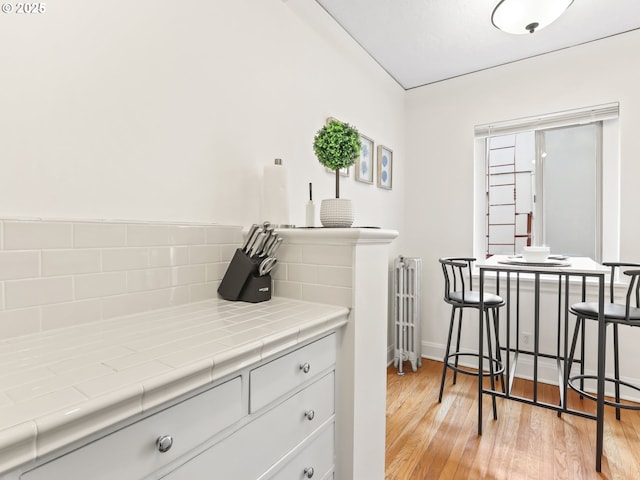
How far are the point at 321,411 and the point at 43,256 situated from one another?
3.18 feet

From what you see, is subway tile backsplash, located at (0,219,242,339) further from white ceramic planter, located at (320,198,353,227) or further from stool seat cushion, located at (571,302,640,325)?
stool seat cushion, located at (571,302,640,325)

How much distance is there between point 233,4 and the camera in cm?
158

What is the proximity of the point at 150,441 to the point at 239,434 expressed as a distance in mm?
242

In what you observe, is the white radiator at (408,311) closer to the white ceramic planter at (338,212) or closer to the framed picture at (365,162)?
the framed picture at (365,162)

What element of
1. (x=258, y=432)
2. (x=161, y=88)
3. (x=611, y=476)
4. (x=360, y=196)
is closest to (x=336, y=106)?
(x=360, y=196)

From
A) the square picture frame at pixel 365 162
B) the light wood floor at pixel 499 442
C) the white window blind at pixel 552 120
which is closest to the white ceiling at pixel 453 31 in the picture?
the white window blind at pixel 552 120

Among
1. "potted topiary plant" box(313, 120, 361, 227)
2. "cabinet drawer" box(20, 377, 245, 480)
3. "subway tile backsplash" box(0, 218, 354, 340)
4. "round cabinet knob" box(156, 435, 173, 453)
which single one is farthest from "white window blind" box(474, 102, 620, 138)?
"round cabinet knob" box(156, 435, 173, 453)

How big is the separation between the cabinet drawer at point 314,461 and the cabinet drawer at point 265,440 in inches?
1.8

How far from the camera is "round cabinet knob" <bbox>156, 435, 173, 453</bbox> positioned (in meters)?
0.66

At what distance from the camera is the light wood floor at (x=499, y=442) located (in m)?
1.72

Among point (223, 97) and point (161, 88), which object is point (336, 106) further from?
point (161, 88)

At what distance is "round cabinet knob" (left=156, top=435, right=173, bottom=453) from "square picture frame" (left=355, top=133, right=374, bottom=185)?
2.19 metres

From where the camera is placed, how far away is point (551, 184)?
298 cm

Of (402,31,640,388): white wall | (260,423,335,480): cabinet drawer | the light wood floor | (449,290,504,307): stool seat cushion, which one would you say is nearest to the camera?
(260,423,335,480): cabinet drawer
